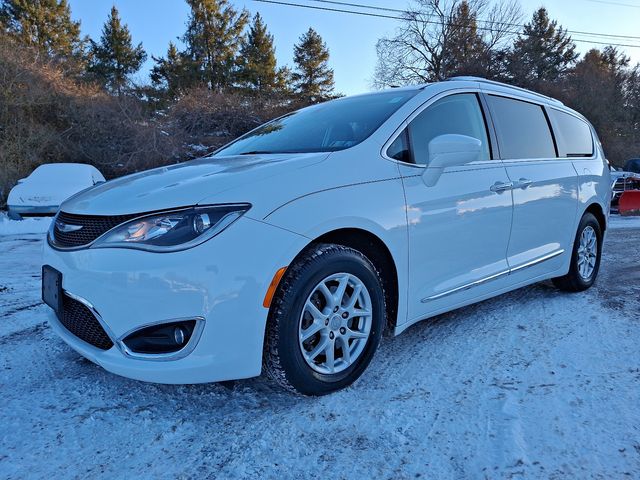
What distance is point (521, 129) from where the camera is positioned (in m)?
3.43

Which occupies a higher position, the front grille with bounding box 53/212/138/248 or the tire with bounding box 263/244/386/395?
the front grille with bounding box 53/212/138/248

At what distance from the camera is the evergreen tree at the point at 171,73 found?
28156 millimetres

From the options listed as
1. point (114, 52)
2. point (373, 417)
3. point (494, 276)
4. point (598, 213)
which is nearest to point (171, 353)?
point (373, 417)

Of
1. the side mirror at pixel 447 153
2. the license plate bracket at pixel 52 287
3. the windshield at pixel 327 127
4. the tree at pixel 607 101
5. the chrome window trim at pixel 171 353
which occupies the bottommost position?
the chrome window trim at pixel 171 353

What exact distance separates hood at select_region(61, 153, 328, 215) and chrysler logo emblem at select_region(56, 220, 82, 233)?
0.25 feet

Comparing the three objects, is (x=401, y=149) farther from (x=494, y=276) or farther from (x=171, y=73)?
(x=171, y=73)

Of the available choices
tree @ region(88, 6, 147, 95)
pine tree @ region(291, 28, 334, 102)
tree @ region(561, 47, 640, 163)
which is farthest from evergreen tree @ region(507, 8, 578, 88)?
tree @ region(88, 6, 147, 95)

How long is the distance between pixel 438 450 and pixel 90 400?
64.3 inches

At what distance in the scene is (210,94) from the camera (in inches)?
731

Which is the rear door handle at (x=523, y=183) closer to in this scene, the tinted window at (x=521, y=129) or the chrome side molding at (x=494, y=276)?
the tinted window at (x=521, y=129)

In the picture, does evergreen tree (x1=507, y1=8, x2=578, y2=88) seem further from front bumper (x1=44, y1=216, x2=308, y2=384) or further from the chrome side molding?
front bumper (x1=44, y1=216, x2=308, y2=384)

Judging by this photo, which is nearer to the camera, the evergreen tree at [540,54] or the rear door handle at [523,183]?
the rear door handle at [523,183]

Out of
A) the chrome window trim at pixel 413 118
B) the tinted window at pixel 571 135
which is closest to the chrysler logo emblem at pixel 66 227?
the chrome window trim at pixel 413 118

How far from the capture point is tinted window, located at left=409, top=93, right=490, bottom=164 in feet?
8.64
